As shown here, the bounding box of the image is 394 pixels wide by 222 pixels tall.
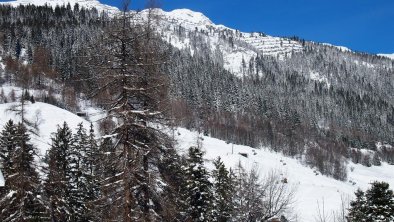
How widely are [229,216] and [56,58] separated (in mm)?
145190

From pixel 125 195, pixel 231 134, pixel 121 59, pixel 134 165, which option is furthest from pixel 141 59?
pixel 231 134

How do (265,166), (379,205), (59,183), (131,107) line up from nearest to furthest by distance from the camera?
(131,107) < (379,205) < (59,183) < (265,166)

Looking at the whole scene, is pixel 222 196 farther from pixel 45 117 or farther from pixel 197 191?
pixel 45 117

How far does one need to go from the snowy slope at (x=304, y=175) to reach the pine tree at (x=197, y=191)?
56.8 inches

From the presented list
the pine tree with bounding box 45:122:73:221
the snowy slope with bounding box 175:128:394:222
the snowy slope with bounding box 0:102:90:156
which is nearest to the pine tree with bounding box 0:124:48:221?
the pine tree with bounding box 45:122:73:221

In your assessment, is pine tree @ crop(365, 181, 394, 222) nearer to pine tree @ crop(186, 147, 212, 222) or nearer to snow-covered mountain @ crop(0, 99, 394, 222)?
snow-covered mountain @ crop(0, 99, 394, 222)

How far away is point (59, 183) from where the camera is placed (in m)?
38.3

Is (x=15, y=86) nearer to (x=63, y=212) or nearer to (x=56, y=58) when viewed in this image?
(x=56, y=58)

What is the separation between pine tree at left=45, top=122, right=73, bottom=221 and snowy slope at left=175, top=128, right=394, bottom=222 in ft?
36.7

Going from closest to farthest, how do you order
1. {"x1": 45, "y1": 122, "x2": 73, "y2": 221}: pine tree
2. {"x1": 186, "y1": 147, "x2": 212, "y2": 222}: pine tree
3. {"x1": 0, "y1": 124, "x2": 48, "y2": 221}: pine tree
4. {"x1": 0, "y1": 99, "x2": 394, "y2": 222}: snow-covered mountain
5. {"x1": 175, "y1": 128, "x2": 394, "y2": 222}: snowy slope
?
{"x1": 0, "y1": 124, "x2": 48, "y2": 221}: pine tree
{"x1": 45, "y1": 122, "x2": 73, "y2": 221}: pine tree
{"x1": 186, "y1": 147, "x2": 212, "y2": 222}: pine tree
{"x1": 175, "y1": 128, "x2": 394, "y2": 222}: snowy slope
{"x1": 0, "y1": 99, "x2": 394, "y2": 222}: snow-covered mountain

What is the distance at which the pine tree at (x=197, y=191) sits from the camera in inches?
1471

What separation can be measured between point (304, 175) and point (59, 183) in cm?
9080

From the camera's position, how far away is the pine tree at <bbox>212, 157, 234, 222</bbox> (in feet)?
130

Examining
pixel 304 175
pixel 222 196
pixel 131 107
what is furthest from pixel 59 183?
pixel 304 175
